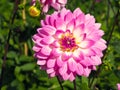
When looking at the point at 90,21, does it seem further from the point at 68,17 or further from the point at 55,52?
the point at 55,52

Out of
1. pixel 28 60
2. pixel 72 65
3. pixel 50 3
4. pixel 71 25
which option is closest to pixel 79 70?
pixel 72 65

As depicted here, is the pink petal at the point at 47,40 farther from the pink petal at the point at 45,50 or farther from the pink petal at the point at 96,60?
the pink petal at the point at 96,60

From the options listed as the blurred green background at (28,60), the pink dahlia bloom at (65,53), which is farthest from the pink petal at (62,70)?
the blurred green background at (28,60)

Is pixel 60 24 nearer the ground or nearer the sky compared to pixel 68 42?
nearer the sky

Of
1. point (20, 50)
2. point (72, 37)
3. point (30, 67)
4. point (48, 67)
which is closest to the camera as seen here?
point (48, 67)

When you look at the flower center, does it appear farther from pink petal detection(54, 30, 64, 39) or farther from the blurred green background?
the blurred green background

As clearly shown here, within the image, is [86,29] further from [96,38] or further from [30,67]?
[30,67]

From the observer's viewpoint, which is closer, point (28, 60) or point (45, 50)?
point (45, 50)

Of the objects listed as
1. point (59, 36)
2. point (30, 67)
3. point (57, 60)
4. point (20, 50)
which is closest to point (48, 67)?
point (57, 60)
